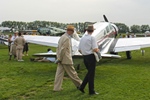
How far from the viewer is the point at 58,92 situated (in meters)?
6.45

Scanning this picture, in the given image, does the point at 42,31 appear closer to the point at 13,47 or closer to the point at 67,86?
the point at 13,47

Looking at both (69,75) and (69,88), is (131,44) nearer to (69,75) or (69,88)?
(69,88)

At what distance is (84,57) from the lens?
6.20 m

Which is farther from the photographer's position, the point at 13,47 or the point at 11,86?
the point at 13,47

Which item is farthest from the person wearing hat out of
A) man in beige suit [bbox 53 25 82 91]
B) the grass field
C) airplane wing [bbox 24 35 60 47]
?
airplane wing [bbox 24 35 60 47]

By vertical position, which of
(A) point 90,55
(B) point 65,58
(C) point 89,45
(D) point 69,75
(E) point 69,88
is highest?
(C) point 89,45

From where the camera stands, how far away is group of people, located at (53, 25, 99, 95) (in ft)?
19.9

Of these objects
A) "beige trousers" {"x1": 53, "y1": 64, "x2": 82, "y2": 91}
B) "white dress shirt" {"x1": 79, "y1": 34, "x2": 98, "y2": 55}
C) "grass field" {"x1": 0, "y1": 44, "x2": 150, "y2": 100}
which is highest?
"white dress shirt" {"x1": 79, "y1": 34, "x2": 98, "y2": 55}

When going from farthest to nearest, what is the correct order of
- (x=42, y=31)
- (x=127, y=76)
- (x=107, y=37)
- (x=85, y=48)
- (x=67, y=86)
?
→ (x=42, y=31)
(x=107, y=37)
(x=127, y=76)
(x=67, y=86)
(x=85, y=48)

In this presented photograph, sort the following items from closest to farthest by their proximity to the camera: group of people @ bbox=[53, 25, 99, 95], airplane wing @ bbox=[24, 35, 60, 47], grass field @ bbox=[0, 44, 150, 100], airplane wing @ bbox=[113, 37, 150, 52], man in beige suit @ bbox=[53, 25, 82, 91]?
grass field @ bbox=[0, 44, 150, 100] → group of people @ bbox=[53, 25, 99, 95] → man in beige suit @ bbox=[53, 25, 82, 91] → airplane wing @ bbox=[113, 37, 150, 52] → airplane wing @ bbox=[24, 35, 60, 47]

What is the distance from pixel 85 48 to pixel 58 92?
1.35 metres

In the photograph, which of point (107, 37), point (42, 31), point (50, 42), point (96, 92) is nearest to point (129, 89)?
point (96, 92)

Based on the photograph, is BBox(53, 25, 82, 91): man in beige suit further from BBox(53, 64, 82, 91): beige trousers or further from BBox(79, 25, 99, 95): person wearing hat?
BBox(79, 25, 99, 95): person wearing hat

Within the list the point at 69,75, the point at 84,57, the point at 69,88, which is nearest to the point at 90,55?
the point at 84,57
